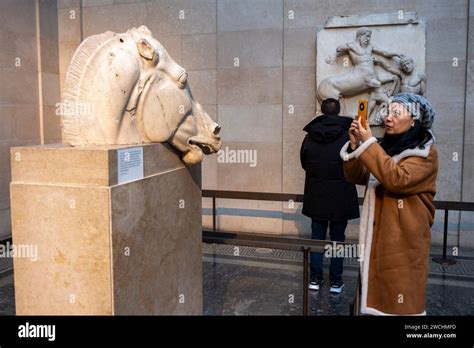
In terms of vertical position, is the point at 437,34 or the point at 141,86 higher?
the point at 437,34

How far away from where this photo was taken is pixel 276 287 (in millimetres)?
4441

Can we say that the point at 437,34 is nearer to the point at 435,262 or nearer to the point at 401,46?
the point at 401,46

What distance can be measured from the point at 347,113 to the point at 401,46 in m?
1.08

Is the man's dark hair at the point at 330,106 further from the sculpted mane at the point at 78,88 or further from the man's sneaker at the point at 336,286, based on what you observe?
the sculpted mane at the point at 78,88

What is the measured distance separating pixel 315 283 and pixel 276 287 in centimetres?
40

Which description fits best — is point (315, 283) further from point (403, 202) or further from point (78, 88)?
point (78, 88)

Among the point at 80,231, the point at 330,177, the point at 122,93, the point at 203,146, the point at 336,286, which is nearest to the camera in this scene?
the point at 80,231

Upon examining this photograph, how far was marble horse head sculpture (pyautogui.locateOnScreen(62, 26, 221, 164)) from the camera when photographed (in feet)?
7.47

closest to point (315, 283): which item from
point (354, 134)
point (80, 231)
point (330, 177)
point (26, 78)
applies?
point (330, 177)

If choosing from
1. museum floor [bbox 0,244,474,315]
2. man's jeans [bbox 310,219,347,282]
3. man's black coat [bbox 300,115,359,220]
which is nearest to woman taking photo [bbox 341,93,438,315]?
museum floor [bbox 0,244,474,315]

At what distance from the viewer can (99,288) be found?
2.03m

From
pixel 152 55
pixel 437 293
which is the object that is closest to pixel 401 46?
pixel 437 293

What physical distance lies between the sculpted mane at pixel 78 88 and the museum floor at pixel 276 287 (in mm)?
2157

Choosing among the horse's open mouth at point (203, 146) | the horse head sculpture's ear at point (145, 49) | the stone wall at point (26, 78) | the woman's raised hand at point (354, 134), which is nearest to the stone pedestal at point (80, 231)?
the horse's open mouth at point (203, 146)
